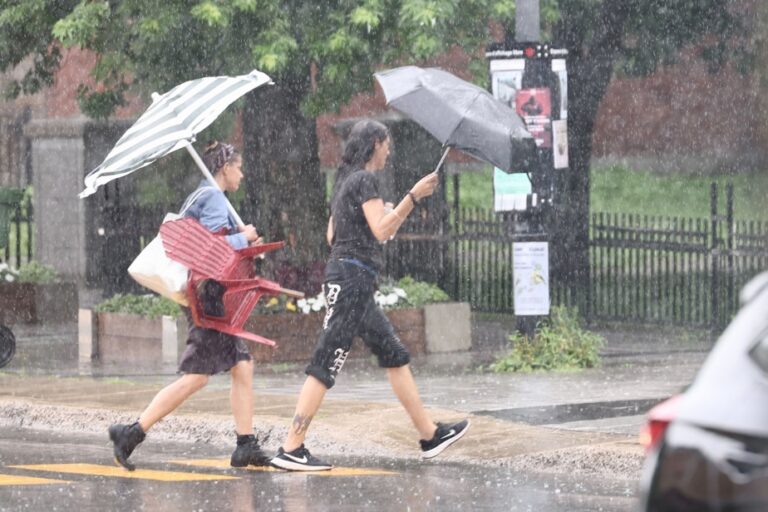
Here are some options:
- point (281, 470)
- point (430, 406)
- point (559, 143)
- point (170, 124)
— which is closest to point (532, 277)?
point (559, 143)

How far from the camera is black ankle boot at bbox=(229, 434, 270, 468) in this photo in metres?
9.59

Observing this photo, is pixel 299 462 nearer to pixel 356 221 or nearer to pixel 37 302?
pixel 356 221

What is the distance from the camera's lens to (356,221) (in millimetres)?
9508

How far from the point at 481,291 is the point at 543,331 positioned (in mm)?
5492

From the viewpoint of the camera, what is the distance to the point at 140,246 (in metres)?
20.9

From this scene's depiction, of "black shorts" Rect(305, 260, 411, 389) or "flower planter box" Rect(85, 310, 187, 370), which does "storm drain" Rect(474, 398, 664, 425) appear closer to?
"black shorts" Rect(305, 260, 411, 389)

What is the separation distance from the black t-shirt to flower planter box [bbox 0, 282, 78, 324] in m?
10.5

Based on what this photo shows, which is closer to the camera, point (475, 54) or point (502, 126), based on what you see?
point (502, 126)

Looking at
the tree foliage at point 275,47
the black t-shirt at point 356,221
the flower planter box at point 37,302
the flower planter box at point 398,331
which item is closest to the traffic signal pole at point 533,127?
the tree foliage at point 275,47

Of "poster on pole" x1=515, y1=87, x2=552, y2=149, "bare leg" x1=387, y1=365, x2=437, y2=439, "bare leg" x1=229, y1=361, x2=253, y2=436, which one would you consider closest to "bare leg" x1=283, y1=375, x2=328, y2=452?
"bare leg" x1=229, y1=361, x2=253, y2=436

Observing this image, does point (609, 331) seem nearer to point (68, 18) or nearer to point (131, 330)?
point (131, 330)

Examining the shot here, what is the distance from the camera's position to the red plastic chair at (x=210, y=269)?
9445mm

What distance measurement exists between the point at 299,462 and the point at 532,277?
555 cm

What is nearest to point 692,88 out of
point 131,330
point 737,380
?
point 131,330
